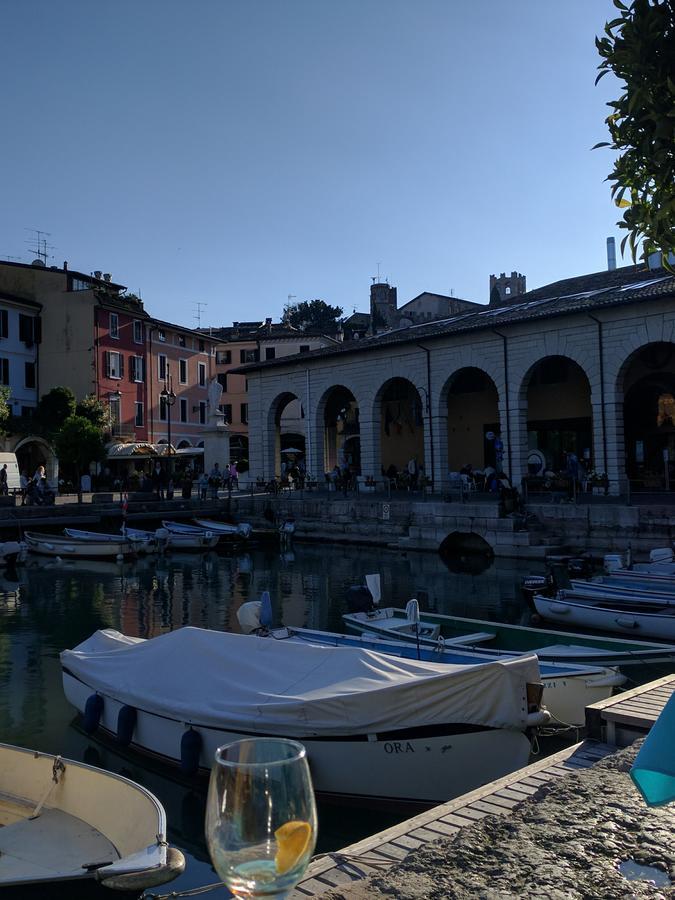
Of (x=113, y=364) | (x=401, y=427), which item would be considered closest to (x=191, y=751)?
(x=401, y=427)

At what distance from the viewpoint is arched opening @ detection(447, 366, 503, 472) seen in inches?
1462

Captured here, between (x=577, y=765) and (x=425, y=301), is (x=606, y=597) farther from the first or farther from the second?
(x=425, y=301)

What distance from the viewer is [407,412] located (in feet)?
134

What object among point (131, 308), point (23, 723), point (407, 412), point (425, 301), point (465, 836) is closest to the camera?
point (465, 836)

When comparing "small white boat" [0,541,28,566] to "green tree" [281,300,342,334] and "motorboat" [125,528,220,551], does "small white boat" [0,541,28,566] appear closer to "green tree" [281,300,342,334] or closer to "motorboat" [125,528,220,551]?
"motorboat" [125,528,220,551]

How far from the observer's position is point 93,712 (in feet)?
33.0

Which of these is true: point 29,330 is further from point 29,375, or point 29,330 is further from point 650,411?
point 650,411

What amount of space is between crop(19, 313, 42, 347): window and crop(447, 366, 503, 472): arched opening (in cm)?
2630

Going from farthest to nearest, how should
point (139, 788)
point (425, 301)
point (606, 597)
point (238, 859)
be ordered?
point (425, 301), point (606, 597), point (139, 788), point (238, 859)

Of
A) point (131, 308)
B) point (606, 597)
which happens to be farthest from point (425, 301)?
point (606, 597)

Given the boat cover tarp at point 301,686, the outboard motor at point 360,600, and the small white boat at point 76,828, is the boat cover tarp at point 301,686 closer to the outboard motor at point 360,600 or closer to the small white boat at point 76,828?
the small white boat at point 76,828

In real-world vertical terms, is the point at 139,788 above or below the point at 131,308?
below

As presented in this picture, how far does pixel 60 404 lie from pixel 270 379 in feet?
39.4

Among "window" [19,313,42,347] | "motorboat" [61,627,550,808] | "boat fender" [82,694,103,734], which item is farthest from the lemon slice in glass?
"window" [19,313,42,347]
